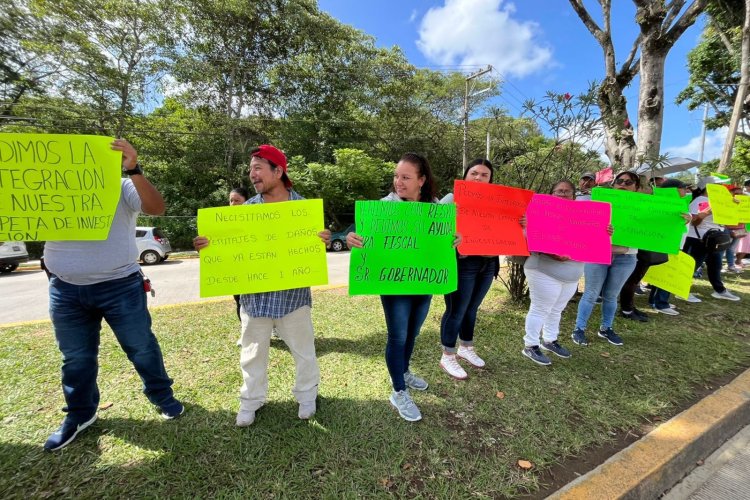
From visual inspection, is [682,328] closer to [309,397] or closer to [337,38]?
[309,397]

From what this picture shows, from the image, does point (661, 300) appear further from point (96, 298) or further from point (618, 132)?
point (96, 298)

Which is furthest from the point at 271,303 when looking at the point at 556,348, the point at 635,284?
the point at 635,284

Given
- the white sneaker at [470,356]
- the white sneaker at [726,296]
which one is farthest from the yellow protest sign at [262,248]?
the white sneaker at [726,296]

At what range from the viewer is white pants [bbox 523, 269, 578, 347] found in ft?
9.79

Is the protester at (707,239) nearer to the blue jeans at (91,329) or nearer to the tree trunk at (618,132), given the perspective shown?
the tree trunk at (618,132)

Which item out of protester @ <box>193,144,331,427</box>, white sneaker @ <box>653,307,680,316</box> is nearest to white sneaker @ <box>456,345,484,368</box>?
protester @ <box>193,144,331,427</box>

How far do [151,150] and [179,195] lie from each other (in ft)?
9.21

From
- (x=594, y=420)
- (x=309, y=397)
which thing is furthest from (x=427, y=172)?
(x=594, y=420)

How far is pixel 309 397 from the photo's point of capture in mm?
2273

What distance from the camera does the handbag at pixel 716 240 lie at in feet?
15.8

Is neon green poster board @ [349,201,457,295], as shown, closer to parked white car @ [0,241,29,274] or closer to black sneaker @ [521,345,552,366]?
black sneaker @ [521,345,552,366]

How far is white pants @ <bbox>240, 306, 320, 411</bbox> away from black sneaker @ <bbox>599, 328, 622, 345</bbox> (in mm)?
3249

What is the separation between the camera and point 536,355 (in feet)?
10.2

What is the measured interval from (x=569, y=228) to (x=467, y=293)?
1.20 meters
